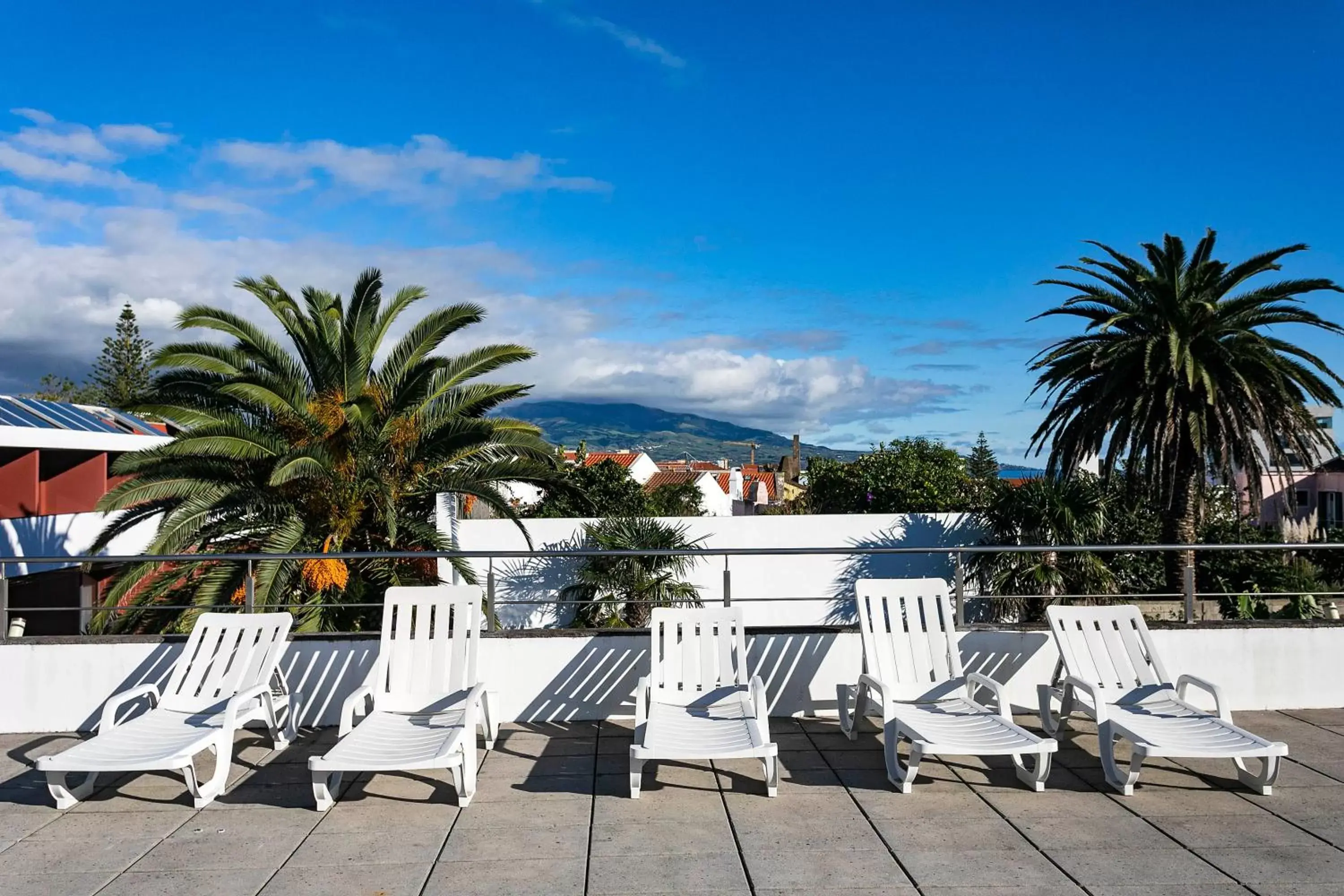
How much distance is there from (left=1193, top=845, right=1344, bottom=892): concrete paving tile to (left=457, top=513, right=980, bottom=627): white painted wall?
10470 millimetres

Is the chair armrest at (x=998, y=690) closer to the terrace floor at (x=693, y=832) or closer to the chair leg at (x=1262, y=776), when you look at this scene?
the terrace floor at (x=693, y=832)

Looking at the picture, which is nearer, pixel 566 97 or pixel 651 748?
pixel 651 748

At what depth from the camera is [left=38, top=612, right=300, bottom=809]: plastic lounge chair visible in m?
4.65

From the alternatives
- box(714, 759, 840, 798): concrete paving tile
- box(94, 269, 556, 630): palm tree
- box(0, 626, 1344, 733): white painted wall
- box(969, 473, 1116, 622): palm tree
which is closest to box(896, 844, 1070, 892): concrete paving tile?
box(714, 759, 840, 798): concrete paving tile

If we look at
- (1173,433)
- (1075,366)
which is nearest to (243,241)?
(1075,366)

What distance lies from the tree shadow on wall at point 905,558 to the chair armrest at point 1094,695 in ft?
30.2

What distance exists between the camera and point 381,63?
11.9 meters

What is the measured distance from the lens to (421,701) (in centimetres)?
573

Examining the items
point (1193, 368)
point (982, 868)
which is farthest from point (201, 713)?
point (1193, 368)

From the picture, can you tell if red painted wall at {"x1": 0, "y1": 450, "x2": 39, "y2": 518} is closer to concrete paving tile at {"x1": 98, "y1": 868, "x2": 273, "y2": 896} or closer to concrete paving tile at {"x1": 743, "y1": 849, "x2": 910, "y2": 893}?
concrete paving tile at {"x1": 98, "y1": 868, "x2": 273, "y2": 896}

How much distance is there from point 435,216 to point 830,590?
385 inches

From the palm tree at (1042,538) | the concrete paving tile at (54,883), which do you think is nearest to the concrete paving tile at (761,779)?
the concrete paving tile at (54,883)

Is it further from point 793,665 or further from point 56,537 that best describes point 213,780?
point 56,537

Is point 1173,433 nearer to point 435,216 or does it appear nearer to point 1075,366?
point 1075,366
